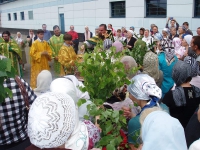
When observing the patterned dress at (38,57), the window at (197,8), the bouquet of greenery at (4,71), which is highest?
the window at (197,8)

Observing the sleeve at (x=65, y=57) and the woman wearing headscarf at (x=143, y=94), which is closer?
the woman wearing headscarf at (x=143, y=94)

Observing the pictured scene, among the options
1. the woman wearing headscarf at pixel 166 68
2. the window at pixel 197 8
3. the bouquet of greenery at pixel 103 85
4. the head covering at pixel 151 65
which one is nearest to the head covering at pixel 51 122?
the bouquet of greenery at pixel 103 85

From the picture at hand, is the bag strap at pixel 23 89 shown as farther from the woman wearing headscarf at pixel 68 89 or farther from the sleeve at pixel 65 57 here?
the sleeve at pixel 65 57

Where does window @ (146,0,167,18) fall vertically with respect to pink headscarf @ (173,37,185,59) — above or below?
above

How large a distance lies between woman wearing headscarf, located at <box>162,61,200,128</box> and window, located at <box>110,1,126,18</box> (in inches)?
504

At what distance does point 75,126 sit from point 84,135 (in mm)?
144

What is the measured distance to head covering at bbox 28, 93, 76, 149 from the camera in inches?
58.8

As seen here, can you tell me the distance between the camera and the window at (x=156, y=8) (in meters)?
12.6

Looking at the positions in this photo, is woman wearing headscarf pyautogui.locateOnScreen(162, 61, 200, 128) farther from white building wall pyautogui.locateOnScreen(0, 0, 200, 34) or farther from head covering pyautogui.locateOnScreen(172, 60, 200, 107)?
white building wall pyautogui.locateOnScreen(0, 0, 200, 34)

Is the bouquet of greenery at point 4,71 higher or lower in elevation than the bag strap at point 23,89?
higher

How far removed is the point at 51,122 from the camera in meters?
1.49

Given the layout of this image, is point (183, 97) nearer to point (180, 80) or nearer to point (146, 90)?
point (180, 80)

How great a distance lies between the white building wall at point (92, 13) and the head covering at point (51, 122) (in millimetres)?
10201

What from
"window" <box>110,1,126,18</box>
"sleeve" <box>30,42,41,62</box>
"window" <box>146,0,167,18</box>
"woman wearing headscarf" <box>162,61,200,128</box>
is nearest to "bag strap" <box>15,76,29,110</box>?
"woman wearing headscarf" <box>162,61,200,128</box>
